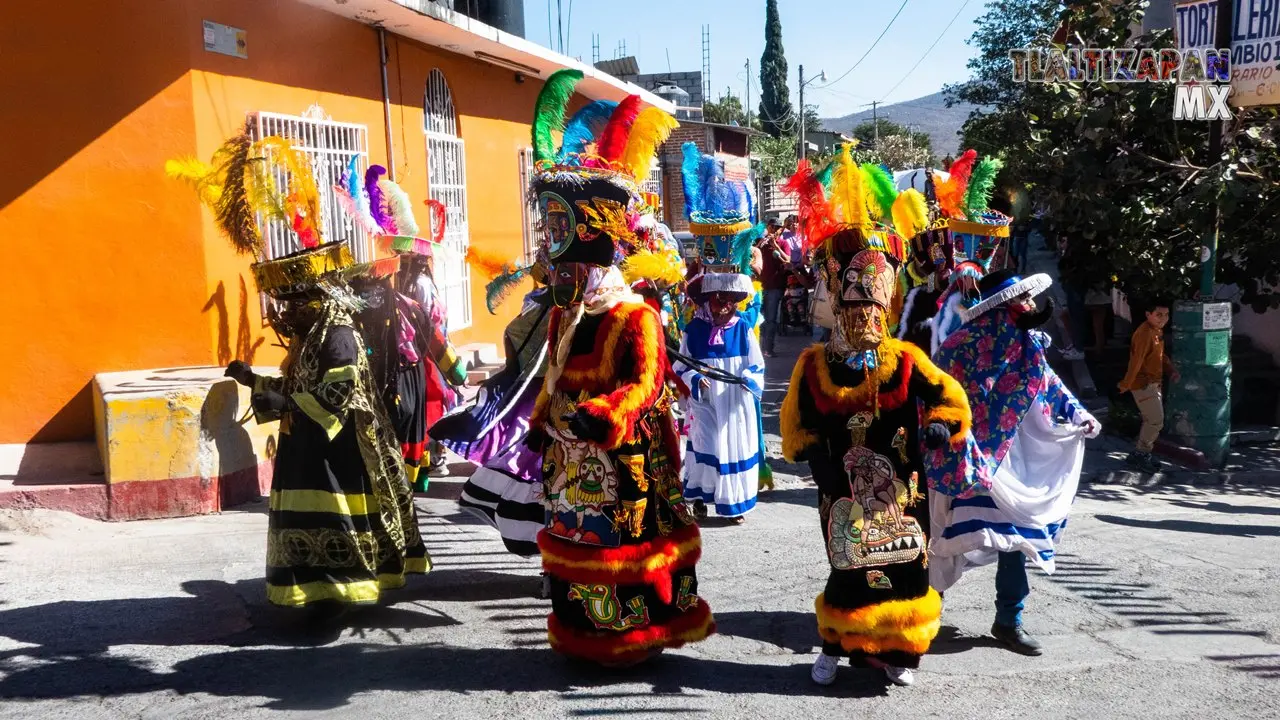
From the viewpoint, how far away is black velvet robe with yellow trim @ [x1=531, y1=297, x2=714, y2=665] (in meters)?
4.53

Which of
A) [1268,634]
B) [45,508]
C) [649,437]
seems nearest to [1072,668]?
[1268,634]

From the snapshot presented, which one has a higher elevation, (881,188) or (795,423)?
(881,188)

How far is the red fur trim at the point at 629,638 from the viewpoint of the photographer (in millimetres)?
4527

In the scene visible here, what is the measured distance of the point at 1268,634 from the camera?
5.19 metres

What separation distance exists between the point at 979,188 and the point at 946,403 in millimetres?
2196

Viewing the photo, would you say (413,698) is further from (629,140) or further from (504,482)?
(629,140)

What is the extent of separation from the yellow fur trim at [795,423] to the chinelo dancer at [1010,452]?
0.66 metres

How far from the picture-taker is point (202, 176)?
205 inches

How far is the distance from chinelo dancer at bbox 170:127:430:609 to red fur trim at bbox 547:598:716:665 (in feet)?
3.29

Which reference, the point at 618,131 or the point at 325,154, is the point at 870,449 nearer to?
the point at 618,131

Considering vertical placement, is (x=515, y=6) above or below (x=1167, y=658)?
above

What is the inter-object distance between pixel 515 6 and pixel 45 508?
1113 cm

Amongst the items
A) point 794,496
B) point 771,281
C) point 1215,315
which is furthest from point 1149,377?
point 771,281

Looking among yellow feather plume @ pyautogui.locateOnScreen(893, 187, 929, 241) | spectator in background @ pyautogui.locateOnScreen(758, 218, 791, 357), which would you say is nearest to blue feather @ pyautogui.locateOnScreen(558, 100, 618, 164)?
Result: yellow feather plume @ pyautogui.locateOnScreen(893, 187, 929, 241)
